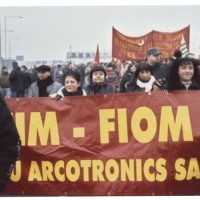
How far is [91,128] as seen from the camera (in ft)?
20.6

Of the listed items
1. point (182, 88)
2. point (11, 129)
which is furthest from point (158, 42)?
point (11, 129)

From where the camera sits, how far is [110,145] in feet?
20.3

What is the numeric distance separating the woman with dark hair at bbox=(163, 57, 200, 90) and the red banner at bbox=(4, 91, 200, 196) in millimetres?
182

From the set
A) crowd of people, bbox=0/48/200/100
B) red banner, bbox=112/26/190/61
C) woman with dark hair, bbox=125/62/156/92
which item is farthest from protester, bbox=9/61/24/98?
woman with dark hair, bbox=125/62/156/92

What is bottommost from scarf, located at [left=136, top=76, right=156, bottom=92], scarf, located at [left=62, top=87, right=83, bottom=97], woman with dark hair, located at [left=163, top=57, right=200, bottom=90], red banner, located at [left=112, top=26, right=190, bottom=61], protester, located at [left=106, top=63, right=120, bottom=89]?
protester, located at [left=106, top=63, right=120, bottom=89]

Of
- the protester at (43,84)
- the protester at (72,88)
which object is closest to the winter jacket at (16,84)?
the protester at (43,84)

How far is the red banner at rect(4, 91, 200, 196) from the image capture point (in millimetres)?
6039

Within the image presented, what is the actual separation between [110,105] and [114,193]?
33.2 inches

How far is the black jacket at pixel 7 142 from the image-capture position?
130 inches

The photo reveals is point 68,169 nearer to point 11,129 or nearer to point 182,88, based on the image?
point 182,88

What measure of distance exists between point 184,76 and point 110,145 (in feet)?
3.21

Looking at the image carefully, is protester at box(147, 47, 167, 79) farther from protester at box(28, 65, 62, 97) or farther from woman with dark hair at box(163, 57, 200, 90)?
woman with dark hair at box(163, 57, 200, 90)

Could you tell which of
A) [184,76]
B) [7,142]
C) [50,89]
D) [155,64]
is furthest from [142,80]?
[7,142]

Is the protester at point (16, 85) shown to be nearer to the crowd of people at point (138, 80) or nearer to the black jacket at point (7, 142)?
the crowd of people at point (138, 80)
